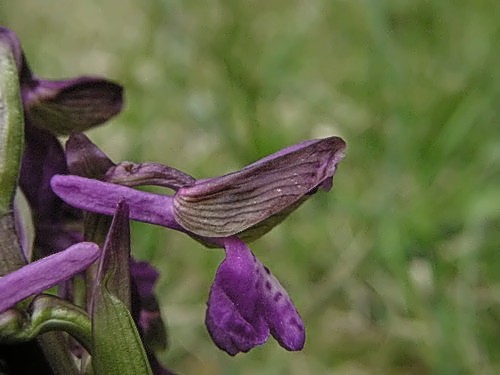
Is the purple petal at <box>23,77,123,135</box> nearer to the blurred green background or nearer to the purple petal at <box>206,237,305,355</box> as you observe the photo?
the purple petal at <box>206,237,305,355</box>

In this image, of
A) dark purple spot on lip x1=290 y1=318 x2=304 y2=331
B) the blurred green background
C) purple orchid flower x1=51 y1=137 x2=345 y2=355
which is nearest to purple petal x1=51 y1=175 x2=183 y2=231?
purple orchid flower x1=51 y1=137 x2=345 y2=355

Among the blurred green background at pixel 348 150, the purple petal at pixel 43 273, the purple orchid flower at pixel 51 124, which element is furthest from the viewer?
the blurred green background at pixel 348 150

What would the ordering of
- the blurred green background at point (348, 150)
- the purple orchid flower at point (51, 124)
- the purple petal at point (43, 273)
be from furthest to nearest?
1. the blurred green background at point (348, 150)
2. the purple orchid flower at point (51, 124)
3. the purple petal at point (43, 273)

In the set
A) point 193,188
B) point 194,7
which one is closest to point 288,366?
point 193,188

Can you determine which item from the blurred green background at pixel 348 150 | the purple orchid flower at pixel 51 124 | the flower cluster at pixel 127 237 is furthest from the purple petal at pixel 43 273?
the blurred green background at pixel 348 150

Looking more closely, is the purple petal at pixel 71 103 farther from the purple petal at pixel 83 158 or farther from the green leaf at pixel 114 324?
the green leaf at pixel 114 324

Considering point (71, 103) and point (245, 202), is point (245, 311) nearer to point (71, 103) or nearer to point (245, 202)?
point (245, 202)

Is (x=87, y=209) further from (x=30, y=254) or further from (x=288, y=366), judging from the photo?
(x=288, y=366)
